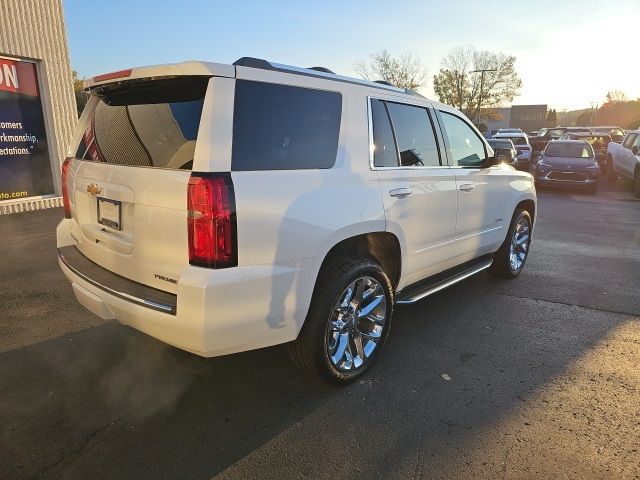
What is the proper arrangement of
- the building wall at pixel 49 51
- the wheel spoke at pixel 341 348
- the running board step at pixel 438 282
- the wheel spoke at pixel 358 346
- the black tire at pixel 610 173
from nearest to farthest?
1. the wheel spoke at pixel 341 348
2. the wheel spoke at pixel 358 346
3. the running board step at pixel 438 282
4. the building wall at pixel 49 51
5. the black tire at pixel 610 173

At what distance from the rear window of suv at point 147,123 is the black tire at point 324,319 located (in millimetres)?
1081

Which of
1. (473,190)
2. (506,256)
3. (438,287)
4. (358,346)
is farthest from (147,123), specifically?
(506,256)

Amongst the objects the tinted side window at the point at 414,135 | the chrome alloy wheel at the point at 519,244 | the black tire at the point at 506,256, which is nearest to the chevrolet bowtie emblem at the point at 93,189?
the tinted side window at the point at 414,135

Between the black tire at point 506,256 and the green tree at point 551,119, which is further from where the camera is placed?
the green tree at point 551,119

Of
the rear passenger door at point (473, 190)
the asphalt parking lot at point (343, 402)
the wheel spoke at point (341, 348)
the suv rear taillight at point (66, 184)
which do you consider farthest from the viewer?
the rear passenger door at point (473, 190)

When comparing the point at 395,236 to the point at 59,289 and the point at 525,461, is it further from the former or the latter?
the point at 59,289

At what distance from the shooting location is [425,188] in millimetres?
3588

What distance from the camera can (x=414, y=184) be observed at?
3.47 m

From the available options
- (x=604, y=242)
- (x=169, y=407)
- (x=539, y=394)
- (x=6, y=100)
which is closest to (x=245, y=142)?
(x=169, y=407)

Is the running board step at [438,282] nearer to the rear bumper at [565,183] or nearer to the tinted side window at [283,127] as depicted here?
the tinted side window at [283,127]

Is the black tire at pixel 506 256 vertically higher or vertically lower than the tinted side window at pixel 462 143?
lower

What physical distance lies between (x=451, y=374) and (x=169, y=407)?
6.25ft

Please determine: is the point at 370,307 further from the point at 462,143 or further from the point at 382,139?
the point at 462,143

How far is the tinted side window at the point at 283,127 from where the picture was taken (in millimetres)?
2405
